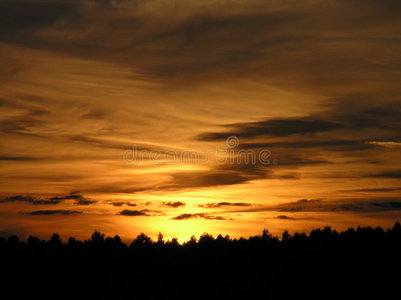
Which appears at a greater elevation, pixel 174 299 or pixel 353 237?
pixel 353 237

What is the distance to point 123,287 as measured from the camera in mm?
185500

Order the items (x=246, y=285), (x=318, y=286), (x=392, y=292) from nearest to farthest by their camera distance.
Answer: (x=392, y=292), (x=318, y=286), (x=246, y=285)

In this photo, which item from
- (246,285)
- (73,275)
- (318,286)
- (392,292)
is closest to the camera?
(392,292)

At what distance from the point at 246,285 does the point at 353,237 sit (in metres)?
34.5

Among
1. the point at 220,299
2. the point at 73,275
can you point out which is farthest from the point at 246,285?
the point at 73,275

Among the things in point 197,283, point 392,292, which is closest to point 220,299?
point 197,283

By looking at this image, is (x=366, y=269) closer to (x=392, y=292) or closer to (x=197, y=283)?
(x=392, y=292)

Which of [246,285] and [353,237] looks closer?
[246,285]

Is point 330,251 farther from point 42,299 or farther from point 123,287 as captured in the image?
point 42,299

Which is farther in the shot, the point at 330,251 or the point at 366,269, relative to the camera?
the point at 330,251

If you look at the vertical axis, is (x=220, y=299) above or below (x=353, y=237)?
below

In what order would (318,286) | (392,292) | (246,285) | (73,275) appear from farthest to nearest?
1. (73,275)
2. (246,285)
3. (318,286)
4. (392,292)

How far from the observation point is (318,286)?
168m

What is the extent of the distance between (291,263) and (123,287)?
4242 centimetres
